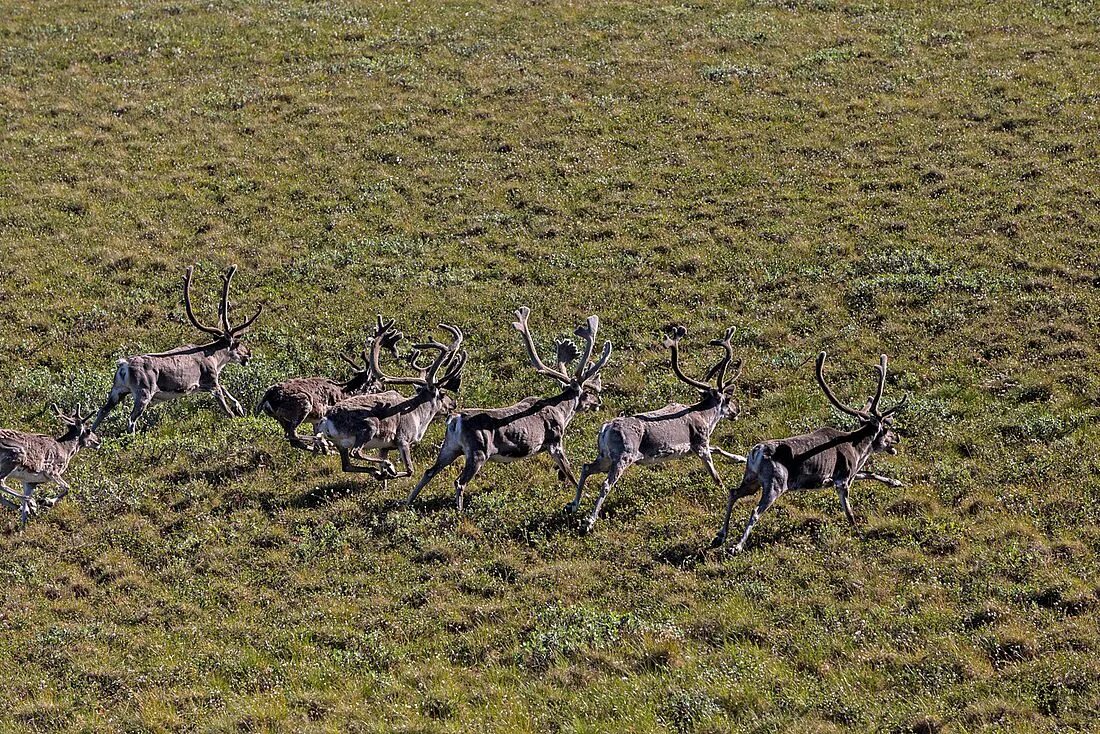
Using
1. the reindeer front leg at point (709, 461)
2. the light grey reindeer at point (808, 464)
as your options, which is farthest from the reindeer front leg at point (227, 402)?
the light grey reindeer at point (808, 464)

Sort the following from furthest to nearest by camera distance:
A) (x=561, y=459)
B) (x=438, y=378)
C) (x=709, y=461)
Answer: (x=438, y=378), (x=561, y=459), (x=709, y=461)

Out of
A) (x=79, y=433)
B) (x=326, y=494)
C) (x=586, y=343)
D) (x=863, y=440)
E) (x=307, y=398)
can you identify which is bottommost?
(x=326, y=494)

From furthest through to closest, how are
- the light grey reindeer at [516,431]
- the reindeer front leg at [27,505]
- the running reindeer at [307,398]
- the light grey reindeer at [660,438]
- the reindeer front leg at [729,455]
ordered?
the running reindeer at [307,398] → the reindeer front leg at [729,455] → the reindeer front leg at [27,505] → the light grey reindeer at [516,431] → the light grey reindeer at [660,438]

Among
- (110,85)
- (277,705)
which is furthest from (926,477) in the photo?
(110,85)

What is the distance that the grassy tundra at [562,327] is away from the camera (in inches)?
533

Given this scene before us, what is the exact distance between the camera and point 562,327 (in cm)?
2383

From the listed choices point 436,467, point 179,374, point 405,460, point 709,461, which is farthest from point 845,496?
point 179,374

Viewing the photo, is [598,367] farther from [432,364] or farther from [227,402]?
[227,402]

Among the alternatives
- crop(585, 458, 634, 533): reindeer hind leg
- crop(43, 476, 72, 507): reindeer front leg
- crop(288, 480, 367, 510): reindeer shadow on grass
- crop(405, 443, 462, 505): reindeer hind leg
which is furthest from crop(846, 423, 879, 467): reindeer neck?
crop(43, 476, 72, 507): reindeer front leg

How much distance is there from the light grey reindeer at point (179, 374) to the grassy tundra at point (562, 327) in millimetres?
379

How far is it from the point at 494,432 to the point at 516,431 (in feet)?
1.22

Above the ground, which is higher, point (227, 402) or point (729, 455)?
point (729, 455)

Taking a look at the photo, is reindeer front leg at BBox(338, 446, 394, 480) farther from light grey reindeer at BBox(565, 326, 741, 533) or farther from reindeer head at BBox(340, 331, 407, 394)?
light grey reindeer at BBox(565, 326, 741, 533)

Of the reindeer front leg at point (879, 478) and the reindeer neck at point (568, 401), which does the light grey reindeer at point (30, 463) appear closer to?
the reindeer neck at point (568, 401)
